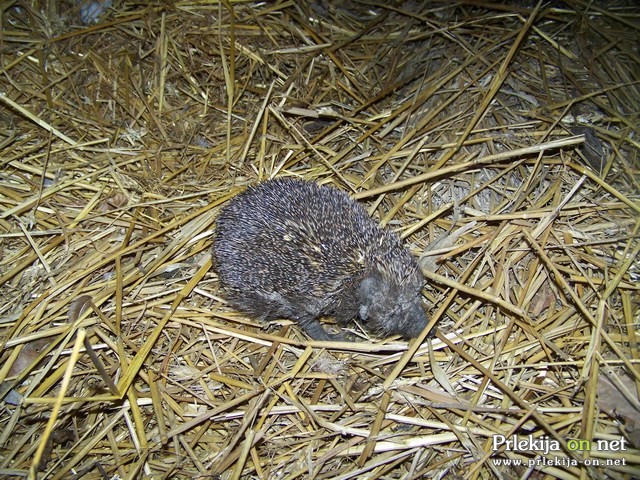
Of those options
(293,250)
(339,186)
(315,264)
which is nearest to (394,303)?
(315,264)

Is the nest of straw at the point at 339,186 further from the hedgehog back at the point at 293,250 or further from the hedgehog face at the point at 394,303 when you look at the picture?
the hedgehog back at the point at 293,250

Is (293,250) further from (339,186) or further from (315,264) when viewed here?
(339,186)

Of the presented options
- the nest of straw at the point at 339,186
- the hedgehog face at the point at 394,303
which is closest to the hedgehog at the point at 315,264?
the hedgehog face at the point at 394,303

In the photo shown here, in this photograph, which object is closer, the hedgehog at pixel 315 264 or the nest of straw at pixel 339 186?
the nest of straw at pixel 339 186

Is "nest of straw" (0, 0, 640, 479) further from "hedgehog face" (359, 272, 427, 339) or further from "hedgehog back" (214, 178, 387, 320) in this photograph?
"hedgehog back" (214, 178, 387, 320)

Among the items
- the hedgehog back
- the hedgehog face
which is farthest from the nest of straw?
the hedgehog back
